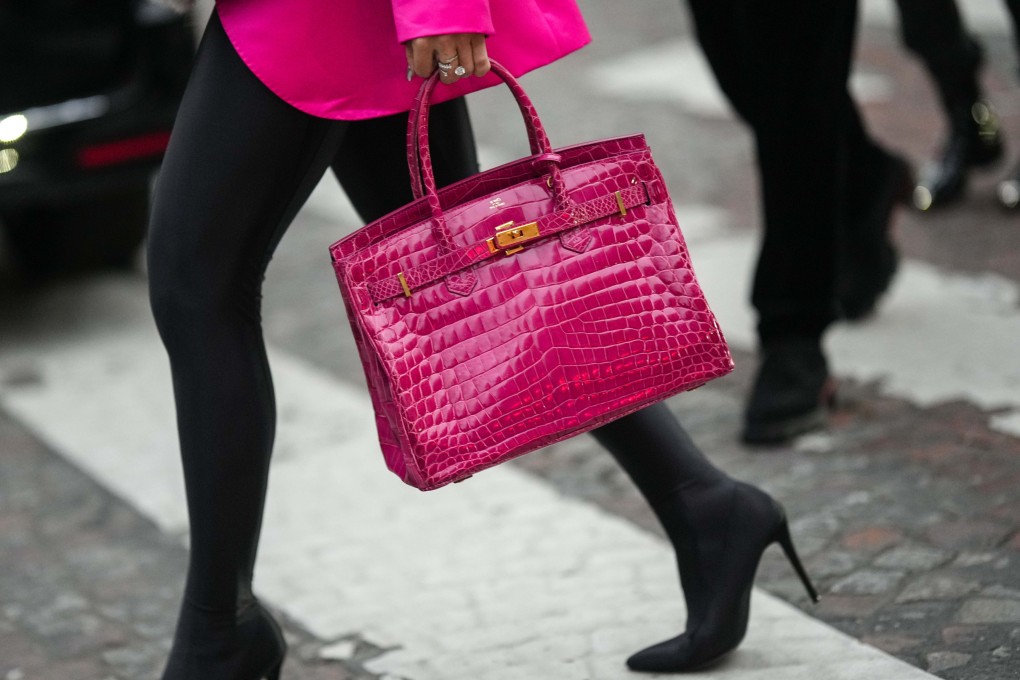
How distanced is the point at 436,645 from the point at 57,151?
2497mm

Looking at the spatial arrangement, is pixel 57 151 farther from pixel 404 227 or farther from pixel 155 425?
pixel 404 227

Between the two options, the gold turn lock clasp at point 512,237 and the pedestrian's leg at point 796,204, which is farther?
the pedestrian's leg at point 796,204

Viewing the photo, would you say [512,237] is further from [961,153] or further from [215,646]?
[961,153]

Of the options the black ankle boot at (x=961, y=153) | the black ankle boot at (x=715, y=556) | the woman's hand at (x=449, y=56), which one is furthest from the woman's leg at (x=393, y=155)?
Result: the black ankle boot at (x=961, y=153)

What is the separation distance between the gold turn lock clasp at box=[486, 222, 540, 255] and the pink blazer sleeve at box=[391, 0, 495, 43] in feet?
0.92

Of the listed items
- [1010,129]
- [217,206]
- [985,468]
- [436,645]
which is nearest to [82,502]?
[436,645]

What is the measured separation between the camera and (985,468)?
2.97 meters

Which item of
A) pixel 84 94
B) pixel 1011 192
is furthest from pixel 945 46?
pixel 84 94

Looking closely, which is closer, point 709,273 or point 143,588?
point 143,588

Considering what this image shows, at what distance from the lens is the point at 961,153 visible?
4641mm

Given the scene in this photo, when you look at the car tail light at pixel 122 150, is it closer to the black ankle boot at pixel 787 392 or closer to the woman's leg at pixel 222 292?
the black ankle boot at pixel 787 392

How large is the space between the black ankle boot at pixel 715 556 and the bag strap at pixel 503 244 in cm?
53

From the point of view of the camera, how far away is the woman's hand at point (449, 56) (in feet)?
5.87

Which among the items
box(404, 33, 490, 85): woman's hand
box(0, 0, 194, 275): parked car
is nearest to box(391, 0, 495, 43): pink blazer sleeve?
box(404, 33, 490, 85): woman's hand
